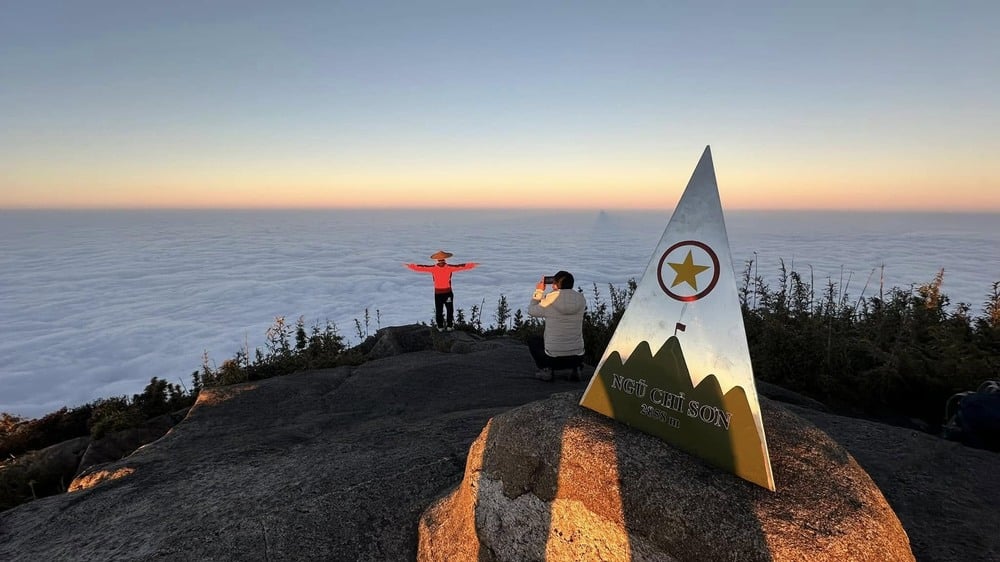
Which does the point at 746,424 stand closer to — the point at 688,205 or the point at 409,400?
the point at 688,205

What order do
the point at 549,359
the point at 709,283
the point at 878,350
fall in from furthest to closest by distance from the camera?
the point at 549,359 → the point at 878,350 → the point at 709,283

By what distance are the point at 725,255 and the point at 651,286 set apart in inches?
17.0

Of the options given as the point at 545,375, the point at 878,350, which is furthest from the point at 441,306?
the point at 878,350

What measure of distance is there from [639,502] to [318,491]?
2.31 metres

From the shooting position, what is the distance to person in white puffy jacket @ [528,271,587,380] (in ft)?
19.0

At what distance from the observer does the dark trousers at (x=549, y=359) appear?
6.17 m

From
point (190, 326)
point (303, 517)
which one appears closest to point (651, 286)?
point (303, 517)

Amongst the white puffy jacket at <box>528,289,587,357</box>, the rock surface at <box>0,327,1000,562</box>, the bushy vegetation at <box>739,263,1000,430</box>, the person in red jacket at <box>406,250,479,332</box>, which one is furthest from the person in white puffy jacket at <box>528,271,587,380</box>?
the person in red jacket at <box>406,250,479,332</box>

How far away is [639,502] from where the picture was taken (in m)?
Answer: 2.04

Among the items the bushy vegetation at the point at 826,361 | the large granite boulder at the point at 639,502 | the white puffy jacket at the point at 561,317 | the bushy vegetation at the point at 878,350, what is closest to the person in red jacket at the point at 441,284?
Answer: the bushy vegetation at the point at 826,361

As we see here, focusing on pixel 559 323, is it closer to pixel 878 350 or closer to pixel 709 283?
pixel 709 283

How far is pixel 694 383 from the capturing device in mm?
2332

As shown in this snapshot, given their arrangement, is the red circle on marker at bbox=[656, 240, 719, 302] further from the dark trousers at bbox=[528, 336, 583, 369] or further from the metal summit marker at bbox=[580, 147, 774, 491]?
the dark trousers at bbox=[528, 336, 583, 369]

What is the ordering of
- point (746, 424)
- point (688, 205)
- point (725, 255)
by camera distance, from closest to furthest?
point (746, 424) < point (725, 255) < point (688, 205)
